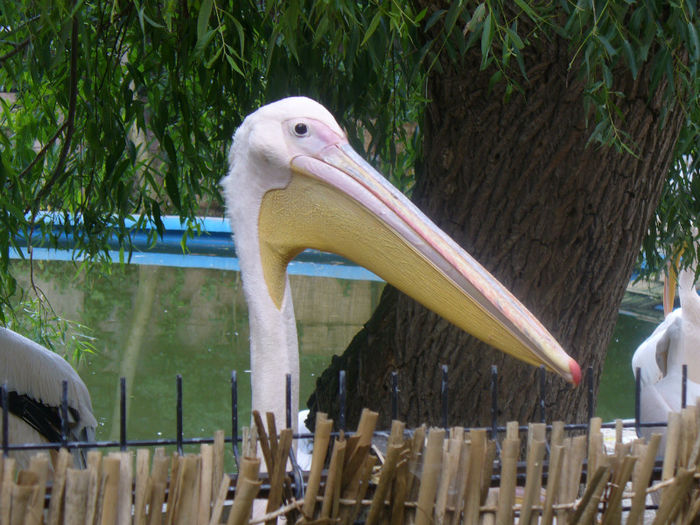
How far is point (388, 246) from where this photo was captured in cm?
176


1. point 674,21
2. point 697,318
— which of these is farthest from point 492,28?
point 697,318

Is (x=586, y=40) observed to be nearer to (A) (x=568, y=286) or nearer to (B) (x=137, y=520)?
(A) (x=568, y=286)

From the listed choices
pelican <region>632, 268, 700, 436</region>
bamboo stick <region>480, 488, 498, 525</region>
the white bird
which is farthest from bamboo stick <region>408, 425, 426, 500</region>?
pelican <region>632, 268, 700, 436</region>

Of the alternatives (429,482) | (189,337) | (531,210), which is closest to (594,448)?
(429,482)

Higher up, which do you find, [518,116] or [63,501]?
[518,116]

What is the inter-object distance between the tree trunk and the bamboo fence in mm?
1410

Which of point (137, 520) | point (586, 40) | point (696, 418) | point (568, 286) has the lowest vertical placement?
point (137, 520)

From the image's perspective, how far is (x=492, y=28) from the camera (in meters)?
2.00

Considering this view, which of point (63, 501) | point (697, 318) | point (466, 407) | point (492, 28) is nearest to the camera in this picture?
point (63, 501)

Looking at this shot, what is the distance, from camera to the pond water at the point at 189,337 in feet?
19.2

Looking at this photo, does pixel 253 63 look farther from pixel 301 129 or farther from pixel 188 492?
pixel 188 492

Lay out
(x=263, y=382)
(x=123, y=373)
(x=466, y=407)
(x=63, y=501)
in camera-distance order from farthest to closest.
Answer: (x=123, y=373) < (x=466, y=407) < (x=263, y=382) < (x=63, y=501)

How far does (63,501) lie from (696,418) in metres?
0.99

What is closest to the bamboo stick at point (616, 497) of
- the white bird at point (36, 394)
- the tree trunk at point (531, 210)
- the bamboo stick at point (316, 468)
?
the bamboo stick at point (316, 468)
